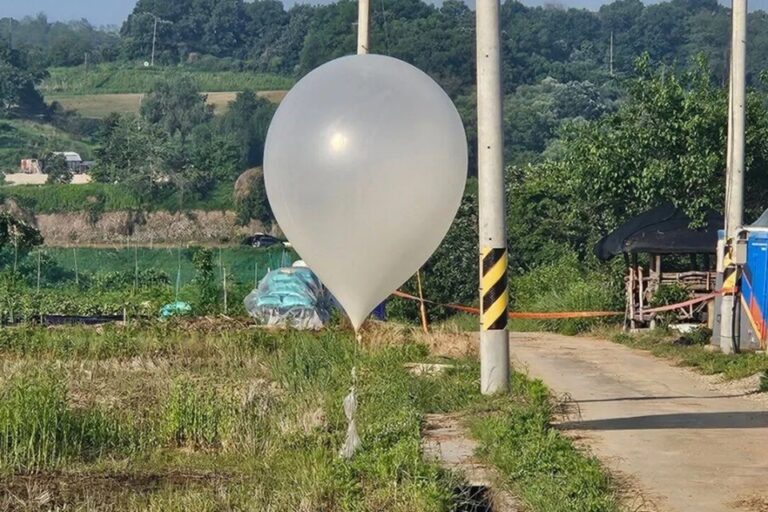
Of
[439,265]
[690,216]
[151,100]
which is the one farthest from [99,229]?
[690,216]

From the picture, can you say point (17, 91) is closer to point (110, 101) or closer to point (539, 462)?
point (110, 101)

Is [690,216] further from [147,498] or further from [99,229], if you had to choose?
[99,229]

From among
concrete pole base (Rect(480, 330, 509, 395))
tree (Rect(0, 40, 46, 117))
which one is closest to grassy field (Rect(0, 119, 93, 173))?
tree (Rect(0, 40, 46, 117))

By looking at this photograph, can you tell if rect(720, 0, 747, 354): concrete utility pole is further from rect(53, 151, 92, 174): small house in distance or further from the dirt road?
rect(53, 151, 92, 174): small house in distance

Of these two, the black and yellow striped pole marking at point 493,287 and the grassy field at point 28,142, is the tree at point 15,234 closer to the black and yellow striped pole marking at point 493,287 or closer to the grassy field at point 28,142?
the black and yellow striped pole marking at point 493,287

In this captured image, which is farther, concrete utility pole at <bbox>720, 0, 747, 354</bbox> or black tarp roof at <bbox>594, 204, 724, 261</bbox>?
black tarp roof at <bbox>594, 204, 724, 261</bbox>

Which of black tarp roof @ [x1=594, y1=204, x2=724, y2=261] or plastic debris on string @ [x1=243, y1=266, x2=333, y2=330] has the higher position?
black tarp roof @ [x1=594, y1=204, x2=724, y2=261]

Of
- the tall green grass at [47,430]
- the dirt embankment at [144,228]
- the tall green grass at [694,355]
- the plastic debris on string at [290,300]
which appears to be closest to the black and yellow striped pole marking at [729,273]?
the tall green grass at [694,355]

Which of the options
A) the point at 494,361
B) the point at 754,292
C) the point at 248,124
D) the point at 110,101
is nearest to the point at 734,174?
the point at 754,292
